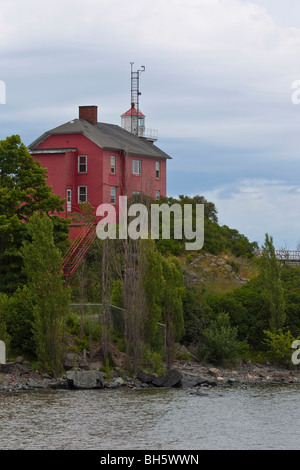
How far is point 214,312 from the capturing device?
48938 millimetres

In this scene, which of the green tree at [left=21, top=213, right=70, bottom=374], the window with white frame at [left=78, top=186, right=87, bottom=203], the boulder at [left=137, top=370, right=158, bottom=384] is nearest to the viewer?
the green tree at [left=21, top=213, right=70, bottom=374]

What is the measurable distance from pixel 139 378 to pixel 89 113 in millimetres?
33353

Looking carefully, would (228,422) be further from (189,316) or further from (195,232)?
(195,232)

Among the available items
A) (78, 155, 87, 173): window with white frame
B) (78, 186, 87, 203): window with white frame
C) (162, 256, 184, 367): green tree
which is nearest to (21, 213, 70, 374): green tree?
(162, 256, 184, 367): green tree

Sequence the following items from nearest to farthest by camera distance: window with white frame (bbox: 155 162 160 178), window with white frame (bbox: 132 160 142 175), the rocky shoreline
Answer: the rocky shoreline
window with white frame (bbox: 132 160 142 175)
window with white frame (bbox: 155 162 160 178)

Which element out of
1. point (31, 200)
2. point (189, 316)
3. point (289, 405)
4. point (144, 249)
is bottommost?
point (289, 405)

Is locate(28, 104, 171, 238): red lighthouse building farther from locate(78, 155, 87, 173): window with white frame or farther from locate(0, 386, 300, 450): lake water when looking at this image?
locate(0, 386, 300, 450): lake water

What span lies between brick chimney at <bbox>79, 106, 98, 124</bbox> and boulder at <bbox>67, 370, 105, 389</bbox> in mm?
33869

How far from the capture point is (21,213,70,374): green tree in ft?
125

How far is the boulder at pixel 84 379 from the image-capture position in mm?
36938

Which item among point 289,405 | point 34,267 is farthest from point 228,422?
point 34,267

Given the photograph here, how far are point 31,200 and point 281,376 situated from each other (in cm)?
1713

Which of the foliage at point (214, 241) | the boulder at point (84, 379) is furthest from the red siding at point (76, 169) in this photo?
the boulder at point (84, 379)

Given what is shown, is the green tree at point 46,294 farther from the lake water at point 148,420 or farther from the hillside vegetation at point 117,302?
the lake water at point 148,420
